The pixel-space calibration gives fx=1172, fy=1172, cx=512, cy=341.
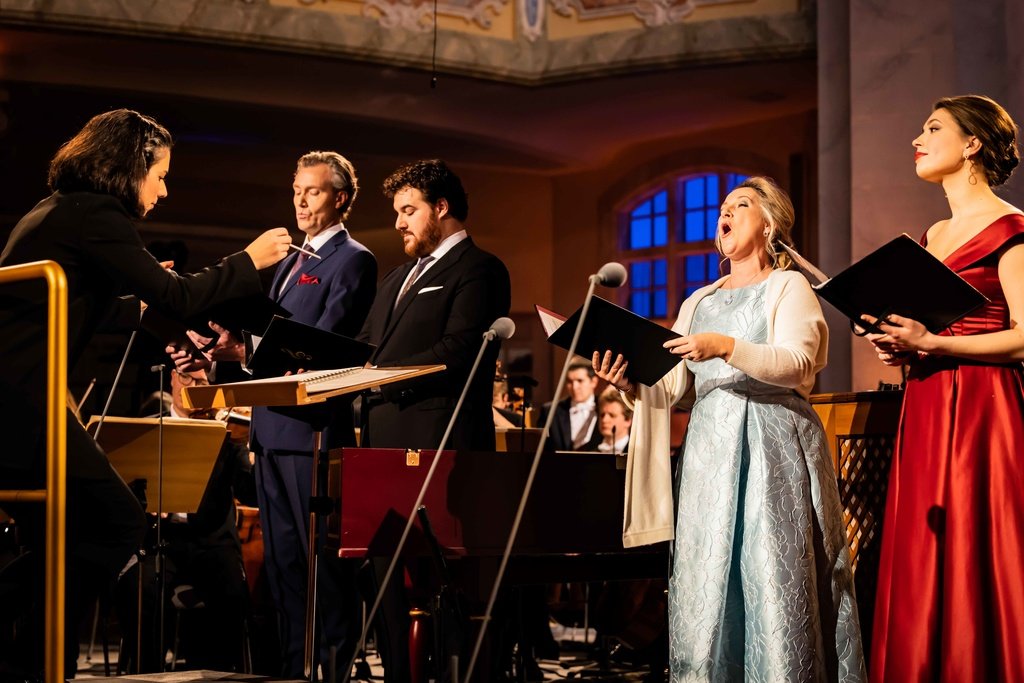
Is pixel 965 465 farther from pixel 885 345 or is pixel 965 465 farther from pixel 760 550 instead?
pixel 760 550

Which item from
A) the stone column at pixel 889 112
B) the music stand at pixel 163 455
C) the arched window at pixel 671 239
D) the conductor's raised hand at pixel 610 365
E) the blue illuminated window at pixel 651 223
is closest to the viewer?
the conductor's raised hand at pixel 610 365

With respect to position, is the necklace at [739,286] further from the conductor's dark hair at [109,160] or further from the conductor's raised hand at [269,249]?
the conductor's dark hair at [109,160]

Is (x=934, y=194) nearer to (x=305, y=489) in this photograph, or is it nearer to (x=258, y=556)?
(x=258, y=556)

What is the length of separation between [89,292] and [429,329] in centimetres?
111

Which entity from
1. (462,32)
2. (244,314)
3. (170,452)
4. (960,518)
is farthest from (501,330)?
(462,32)

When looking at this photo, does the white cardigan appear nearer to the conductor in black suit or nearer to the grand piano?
the grand piano

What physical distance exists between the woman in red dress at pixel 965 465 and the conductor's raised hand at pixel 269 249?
1.57 meters

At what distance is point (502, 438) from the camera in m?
4.84

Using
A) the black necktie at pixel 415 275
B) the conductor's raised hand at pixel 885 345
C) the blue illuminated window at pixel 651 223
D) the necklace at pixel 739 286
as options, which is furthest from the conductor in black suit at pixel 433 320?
the blue illuminated window at pixel 651 223

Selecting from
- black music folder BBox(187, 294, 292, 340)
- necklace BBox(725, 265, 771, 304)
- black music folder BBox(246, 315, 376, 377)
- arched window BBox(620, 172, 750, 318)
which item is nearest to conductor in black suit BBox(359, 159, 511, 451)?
black music folder BBox(246, 315, 376, 377)

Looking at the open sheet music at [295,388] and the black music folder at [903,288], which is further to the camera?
the open sheet music at [295,388]

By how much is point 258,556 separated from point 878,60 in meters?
5.23

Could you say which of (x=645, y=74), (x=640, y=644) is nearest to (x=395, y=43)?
(x=645, y=74)

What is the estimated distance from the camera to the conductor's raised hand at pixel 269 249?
3.17 meters
